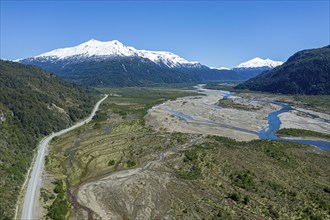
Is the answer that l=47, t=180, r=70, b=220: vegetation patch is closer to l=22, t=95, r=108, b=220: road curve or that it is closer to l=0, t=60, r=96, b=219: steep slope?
l=22, t=95, r=108, b=220: road curve

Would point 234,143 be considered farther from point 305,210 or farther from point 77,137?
point 77,137

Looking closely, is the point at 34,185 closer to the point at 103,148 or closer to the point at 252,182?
the point at 103,148

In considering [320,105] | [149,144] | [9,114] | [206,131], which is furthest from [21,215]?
[320,105]

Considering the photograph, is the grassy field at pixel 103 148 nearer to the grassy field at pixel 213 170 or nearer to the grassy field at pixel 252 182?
the grassy field at pixel 213 170

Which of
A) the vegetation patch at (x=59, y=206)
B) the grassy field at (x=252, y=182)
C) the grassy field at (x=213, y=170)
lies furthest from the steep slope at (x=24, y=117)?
the grassy field at (x=252, y=182)

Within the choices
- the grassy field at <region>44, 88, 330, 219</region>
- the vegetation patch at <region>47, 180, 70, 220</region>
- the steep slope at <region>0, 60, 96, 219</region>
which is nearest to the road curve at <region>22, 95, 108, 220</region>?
the steep slope at <region>0, 60, 96, 219</region>

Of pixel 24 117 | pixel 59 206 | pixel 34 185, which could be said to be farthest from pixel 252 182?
pixel 24 117
